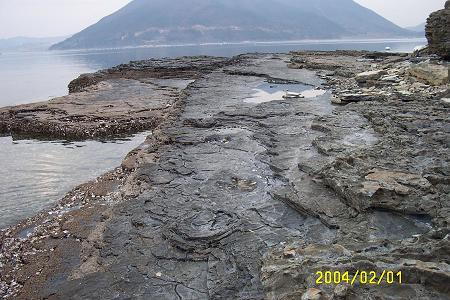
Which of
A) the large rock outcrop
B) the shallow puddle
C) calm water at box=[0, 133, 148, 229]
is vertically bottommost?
calm water at box=[0, 133, 148, 229]

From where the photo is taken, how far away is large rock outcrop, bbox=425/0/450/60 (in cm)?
1825

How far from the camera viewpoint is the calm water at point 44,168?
930cm

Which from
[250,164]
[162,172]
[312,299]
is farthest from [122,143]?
[312,299]

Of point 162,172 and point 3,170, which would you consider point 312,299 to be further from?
point 3,170

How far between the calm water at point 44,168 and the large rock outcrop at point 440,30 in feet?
47.1

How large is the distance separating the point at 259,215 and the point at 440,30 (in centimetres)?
1721

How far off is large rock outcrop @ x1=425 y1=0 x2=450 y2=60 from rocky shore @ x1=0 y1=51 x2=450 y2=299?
6.62 meters

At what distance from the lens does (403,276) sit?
3.76 metres

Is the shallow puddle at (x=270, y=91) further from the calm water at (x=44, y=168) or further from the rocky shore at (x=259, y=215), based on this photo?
the calm water at (x=44, y=168)

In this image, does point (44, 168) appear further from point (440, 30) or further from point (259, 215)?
point (440, 30)
